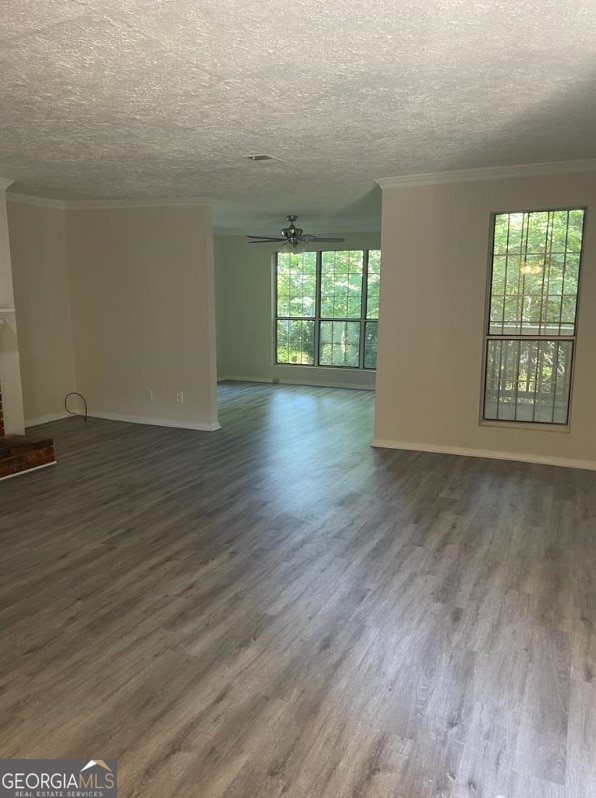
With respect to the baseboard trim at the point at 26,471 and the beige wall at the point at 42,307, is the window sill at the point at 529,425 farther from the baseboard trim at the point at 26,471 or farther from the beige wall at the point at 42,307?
the beige wall at the point at 42,307

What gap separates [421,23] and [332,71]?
56 centimetres

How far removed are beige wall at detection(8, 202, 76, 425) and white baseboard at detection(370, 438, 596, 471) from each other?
397cm

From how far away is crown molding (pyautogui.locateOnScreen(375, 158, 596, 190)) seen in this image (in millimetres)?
4566

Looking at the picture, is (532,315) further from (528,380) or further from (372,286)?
(372,286)

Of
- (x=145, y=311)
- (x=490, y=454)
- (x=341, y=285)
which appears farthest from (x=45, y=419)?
(x=341, y=285)

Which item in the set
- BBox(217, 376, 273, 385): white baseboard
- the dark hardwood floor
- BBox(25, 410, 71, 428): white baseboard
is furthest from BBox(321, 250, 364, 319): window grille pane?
the dark hardwood floor

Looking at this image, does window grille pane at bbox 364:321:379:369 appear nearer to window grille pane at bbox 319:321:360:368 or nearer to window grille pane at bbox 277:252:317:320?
window grille pane at bbox 319:321:360:368

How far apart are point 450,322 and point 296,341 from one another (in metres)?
5.13

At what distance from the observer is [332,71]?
2615mm

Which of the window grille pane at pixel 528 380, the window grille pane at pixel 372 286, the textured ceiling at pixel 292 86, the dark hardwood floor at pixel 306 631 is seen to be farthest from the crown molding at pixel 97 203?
the window grille pane at pixel 372 286

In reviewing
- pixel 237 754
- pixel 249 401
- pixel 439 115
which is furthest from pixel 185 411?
pixel 237 754

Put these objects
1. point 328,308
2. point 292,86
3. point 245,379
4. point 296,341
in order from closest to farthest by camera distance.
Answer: point 292,86
point 328,308
point 296,341
point 245,379

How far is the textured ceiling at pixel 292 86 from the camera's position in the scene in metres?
2.12

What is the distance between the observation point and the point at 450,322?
5.23 meters
